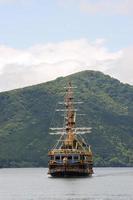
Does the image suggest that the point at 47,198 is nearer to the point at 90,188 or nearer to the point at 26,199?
the point at 26,199

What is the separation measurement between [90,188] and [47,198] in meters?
33.6

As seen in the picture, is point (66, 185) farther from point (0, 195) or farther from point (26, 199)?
point (26, 199)

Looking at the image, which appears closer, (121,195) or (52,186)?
(121,195)

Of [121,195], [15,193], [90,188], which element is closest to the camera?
[121,195]

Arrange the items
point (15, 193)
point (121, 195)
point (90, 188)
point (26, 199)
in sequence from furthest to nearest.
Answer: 1. point (90, 188)
2. point (15, 193)
3. point (121, 195)
4. point (26, 199)

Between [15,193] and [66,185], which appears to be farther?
[66,185]

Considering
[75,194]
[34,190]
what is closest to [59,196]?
[75,194]

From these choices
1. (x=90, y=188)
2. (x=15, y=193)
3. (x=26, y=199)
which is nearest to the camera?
(x=26, y=199)

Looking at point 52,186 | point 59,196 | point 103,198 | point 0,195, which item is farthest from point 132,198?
point 52,186

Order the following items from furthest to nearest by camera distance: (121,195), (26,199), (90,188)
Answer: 1. (90,188)
2. (121,195)
3. (26,199)

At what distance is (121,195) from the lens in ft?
537

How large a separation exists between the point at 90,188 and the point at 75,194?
18439 millimetres

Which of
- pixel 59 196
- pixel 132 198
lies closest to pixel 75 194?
pixel 59 196

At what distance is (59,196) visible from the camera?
162750mm
